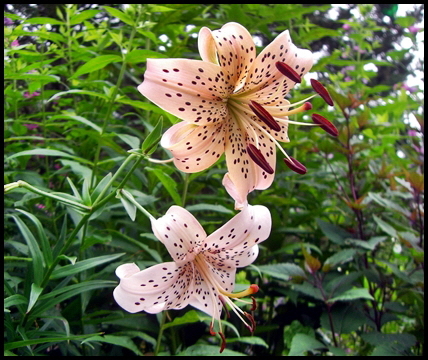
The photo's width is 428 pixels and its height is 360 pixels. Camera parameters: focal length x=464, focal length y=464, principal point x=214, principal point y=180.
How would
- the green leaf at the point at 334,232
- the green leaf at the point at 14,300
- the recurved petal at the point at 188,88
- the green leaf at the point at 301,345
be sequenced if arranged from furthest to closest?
the green leaf at the point at 334,232
the green leaf at the point at 301,345
the green leaf at the point at 14,300
the recurved petal at the point at 188,88

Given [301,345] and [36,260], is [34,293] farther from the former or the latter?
[301,345]

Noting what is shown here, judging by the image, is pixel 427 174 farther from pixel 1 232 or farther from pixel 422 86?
pixel 1 232

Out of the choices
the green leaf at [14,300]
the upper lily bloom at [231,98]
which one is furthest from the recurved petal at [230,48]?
the green leaf at [14,300]

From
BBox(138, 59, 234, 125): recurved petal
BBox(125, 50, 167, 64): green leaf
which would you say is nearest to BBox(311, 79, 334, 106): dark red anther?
BBox(138, 59, 234, 125): recurved petal

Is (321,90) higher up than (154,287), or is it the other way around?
(321,90)

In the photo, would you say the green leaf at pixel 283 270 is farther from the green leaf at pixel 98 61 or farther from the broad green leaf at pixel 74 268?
the green leaf at pixel 98 61

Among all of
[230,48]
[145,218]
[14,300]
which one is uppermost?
[230,48]

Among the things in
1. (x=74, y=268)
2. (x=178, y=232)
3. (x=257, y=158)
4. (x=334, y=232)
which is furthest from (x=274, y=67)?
(x=334, y=232)
